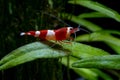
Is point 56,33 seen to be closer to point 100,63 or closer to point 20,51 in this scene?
point 20,51

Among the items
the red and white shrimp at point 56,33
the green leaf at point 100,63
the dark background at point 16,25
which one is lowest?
the dark background at point 16,25

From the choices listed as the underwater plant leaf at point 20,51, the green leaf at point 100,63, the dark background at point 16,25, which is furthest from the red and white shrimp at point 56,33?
the dark background at point 16,25

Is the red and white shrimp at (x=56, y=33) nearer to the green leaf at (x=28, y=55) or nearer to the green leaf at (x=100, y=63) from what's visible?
the green leaf at (x=28, y=55)

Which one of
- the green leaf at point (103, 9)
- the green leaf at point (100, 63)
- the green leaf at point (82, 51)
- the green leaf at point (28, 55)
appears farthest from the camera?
the green leaf at point (103, 9)

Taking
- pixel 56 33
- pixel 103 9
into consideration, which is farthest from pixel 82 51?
pixel 103 9

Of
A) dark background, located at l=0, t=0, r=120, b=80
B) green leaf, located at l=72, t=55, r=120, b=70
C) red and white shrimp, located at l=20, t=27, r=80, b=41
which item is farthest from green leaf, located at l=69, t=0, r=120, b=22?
green leaf, located at l=72, t=55, r=120, b=70

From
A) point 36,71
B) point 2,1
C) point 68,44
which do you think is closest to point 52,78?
point 36,71
